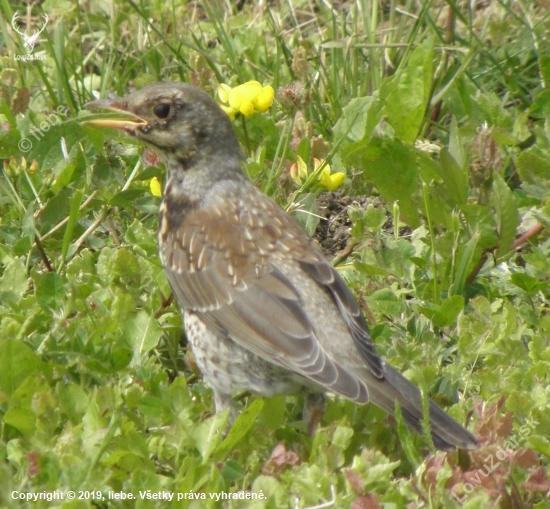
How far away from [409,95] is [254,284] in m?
1.90

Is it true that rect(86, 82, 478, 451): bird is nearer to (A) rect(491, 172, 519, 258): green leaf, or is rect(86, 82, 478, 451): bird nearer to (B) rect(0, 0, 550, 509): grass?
(B) rect(0, 0, 550, 509): grass

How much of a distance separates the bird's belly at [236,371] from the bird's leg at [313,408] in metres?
0.08

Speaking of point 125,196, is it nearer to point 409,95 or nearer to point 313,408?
point 313,408

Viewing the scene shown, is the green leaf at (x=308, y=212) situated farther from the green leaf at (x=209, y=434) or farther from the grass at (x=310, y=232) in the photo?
the green leaf at (x=209, y=434)

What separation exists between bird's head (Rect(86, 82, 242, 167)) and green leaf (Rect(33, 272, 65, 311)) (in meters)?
0.84

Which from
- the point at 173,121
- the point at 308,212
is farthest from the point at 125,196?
the point at 308,212

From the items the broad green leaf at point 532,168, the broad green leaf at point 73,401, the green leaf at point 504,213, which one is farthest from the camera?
the broad green leaf at point 532,168

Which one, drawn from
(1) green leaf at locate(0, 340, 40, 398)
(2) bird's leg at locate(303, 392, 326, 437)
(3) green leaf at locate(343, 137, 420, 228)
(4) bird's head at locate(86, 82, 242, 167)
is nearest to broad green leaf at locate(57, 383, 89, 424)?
(1) green leaf at locate(0, 340, 40, 398)

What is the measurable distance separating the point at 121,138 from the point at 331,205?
4.14ft

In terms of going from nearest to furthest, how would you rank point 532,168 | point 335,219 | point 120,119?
1. point 120,119
2. point 532,168
3. point 335,219

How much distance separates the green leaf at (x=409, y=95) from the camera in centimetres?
580

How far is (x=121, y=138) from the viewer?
18.1 feet

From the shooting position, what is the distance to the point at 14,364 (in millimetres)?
4094

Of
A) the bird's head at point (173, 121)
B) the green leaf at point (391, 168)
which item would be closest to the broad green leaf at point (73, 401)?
the bird's head at point (173, 121)
